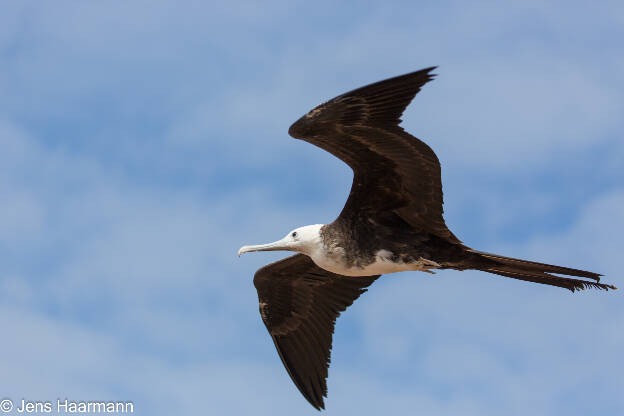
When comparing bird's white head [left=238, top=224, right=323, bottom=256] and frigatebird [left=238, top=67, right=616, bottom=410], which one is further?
bird's white head [left=238, top=224, right=323, bottom=256]

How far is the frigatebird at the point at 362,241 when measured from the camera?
6.54 m

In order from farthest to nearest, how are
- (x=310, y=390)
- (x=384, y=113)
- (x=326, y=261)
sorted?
(x=310, y=390)
(x=326, y=261)
(x=384, y=113)

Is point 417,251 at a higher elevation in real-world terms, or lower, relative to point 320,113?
lower

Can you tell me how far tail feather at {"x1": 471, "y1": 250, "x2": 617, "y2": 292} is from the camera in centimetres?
674

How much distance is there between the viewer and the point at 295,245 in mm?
7566

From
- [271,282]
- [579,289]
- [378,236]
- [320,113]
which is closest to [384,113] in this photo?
[320,113]

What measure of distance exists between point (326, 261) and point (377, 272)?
0.42m

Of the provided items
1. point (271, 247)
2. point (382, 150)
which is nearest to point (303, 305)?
point (271, 247)

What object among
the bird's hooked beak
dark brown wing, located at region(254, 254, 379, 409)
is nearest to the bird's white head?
the bird's hooked beak

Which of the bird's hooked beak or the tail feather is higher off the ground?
the bird's hooked beak

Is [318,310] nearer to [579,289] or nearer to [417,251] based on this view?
[417,251]

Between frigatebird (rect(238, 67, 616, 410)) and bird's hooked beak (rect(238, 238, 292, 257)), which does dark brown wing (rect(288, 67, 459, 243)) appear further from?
bird's hooked beak (rect(238, 238, 292, 257))

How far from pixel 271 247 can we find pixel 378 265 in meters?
0.93

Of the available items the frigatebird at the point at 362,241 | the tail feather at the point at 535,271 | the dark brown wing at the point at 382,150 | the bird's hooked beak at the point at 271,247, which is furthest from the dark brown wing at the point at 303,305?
the tail feather at the point at 535,271
